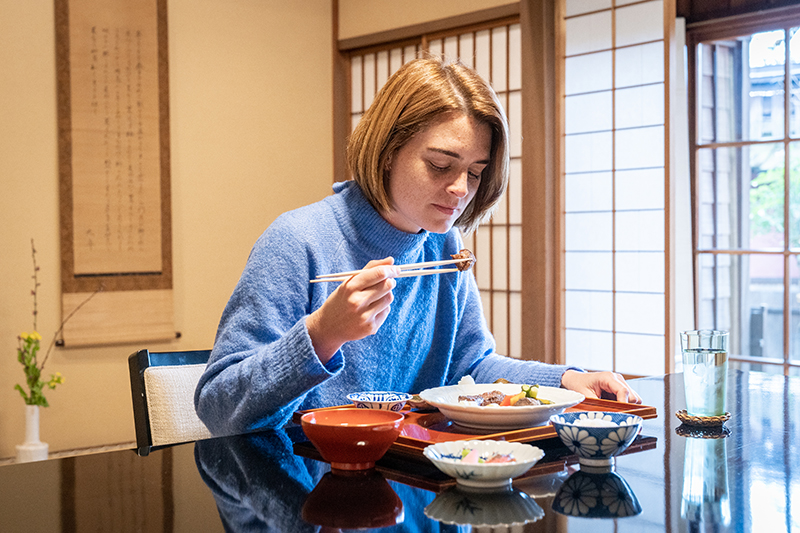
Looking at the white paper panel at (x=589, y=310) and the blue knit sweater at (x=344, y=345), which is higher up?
the blue knit sweater at (x=344, y=345)

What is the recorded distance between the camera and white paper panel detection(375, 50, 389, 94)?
198 inches

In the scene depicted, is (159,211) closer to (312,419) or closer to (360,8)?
(360,8)

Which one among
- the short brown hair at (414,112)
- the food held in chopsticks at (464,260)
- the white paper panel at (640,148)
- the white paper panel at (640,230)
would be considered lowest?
the food held in chopsticks at (464,260)

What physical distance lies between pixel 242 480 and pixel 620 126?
11.9ft

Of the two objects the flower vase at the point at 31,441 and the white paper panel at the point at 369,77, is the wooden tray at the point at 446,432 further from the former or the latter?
the white paper panel at the point at 369,77

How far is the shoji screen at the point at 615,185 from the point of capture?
398 cm

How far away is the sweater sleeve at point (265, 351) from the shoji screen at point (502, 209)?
3.06 metres

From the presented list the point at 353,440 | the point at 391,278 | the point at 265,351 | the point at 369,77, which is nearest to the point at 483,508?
the point at 353,440

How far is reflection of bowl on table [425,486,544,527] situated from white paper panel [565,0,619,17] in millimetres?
3804

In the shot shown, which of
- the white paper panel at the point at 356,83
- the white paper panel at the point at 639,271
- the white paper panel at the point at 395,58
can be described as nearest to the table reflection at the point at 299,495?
the white paper panel at the point at 639,271

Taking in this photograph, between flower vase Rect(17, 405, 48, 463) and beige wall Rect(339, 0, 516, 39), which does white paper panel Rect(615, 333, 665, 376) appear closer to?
beige wall Rect(339, 0, 516, 39)

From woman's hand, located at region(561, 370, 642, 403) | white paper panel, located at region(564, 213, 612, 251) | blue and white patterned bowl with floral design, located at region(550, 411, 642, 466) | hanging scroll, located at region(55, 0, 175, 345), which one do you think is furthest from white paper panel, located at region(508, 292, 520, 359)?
blue and white patterned bowl with floral design, located at region(550, 411, 642, 466)

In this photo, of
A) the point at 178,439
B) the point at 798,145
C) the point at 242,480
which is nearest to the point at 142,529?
the point at 242,480

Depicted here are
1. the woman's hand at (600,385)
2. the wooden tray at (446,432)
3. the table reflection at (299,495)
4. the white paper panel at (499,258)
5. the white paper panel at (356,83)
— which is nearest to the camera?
the table reflection at (299,495)
